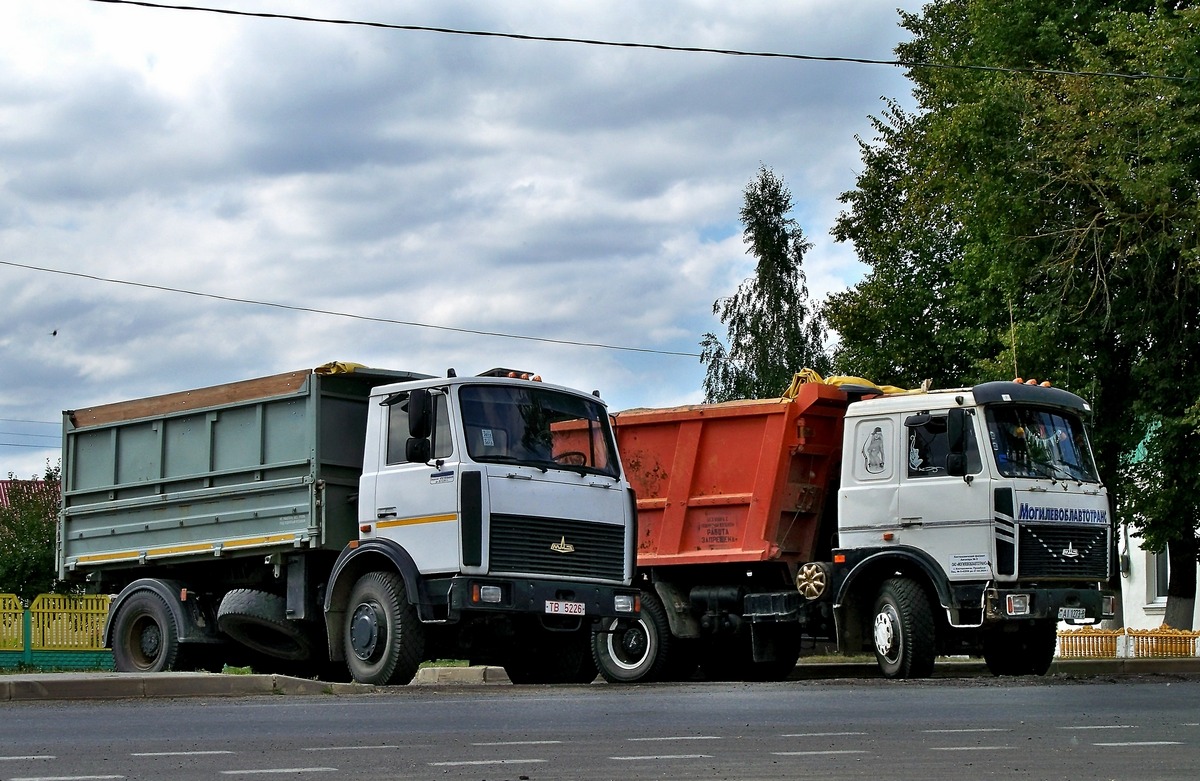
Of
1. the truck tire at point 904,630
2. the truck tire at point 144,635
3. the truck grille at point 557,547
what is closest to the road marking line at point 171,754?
the truck grille at point 557,547

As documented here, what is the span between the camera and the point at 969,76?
95.1 ft

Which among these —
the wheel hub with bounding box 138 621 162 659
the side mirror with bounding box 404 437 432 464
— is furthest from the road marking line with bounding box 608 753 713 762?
the wheel hub with bounding box 138 621 162 659

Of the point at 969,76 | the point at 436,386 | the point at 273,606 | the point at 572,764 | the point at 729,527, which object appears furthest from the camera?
the point at 969,76

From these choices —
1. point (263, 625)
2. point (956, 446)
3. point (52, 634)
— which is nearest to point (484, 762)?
point (263, 625)

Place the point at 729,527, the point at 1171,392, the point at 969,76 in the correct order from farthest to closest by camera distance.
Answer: the point at 969,76 < the point at 1171,392 < the point at 729,527

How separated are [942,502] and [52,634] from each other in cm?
1456

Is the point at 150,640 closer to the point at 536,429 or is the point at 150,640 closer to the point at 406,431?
the point at 406,431

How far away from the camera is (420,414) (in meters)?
14.8

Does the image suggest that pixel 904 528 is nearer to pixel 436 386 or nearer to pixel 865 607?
pixel 865 607

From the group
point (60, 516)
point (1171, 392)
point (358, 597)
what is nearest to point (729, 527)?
point (358, 597)

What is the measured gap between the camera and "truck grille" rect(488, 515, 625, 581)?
48.3ft

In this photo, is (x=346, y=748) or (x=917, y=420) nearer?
(x=346, y=748)

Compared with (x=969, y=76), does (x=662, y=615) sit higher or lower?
lower

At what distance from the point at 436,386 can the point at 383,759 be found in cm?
715
